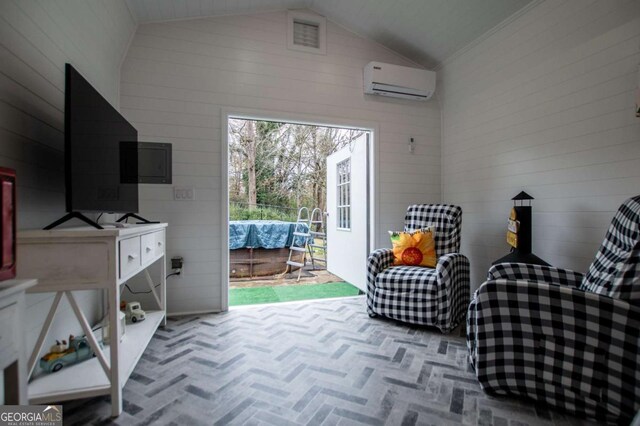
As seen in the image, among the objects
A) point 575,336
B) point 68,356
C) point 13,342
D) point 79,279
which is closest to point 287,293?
point 68,356

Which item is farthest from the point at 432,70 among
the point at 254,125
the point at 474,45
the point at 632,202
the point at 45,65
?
the point at 254,125

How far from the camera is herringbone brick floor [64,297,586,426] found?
1.44 m

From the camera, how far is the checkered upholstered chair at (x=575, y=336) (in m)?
1.33

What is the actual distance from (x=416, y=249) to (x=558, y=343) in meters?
1.37

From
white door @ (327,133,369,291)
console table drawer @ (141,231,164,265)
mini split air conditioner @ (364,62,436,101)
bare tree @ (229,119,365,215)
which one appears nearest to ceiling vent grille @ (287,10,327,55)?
mini split air conditioner @ (364,62,436,101)

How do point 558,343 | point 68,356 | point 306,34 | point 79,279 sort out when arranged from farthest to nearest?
point 306,34
point 68,356
point 558,343
point 79,279

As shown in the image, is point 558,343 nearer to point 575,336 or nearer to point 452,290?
point 575,336

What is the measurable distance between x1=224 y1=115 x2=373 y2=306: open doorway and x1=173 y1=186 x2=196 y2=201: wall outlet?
1.14 feet

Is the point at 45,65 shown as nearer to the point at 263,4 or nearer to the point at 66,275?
the point at 66,275

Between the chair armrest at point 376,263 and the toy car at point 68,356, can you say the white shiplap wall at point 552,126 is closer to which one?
the chair armrest at point 376,263

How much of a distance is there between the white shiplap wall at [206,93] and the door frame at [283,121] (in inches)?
1.7

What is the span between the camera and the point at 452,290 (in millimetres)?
2441

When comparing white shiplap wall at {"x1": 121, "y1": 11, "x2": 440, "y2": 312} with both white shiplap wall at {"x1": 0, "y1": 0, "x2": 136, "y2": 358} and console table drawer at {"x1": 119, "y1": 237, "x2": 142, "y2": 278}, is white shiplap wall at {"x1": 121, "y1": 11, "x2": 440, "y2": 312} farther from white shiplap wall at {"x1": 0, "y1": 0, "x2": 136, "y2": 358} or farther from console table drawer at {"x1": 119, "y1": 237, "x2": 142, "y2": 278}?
console table drawer at {"x1": 119, "y1": 237, "x2": 142, "y2": 278}

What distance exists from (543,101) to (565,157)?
0.51 m
